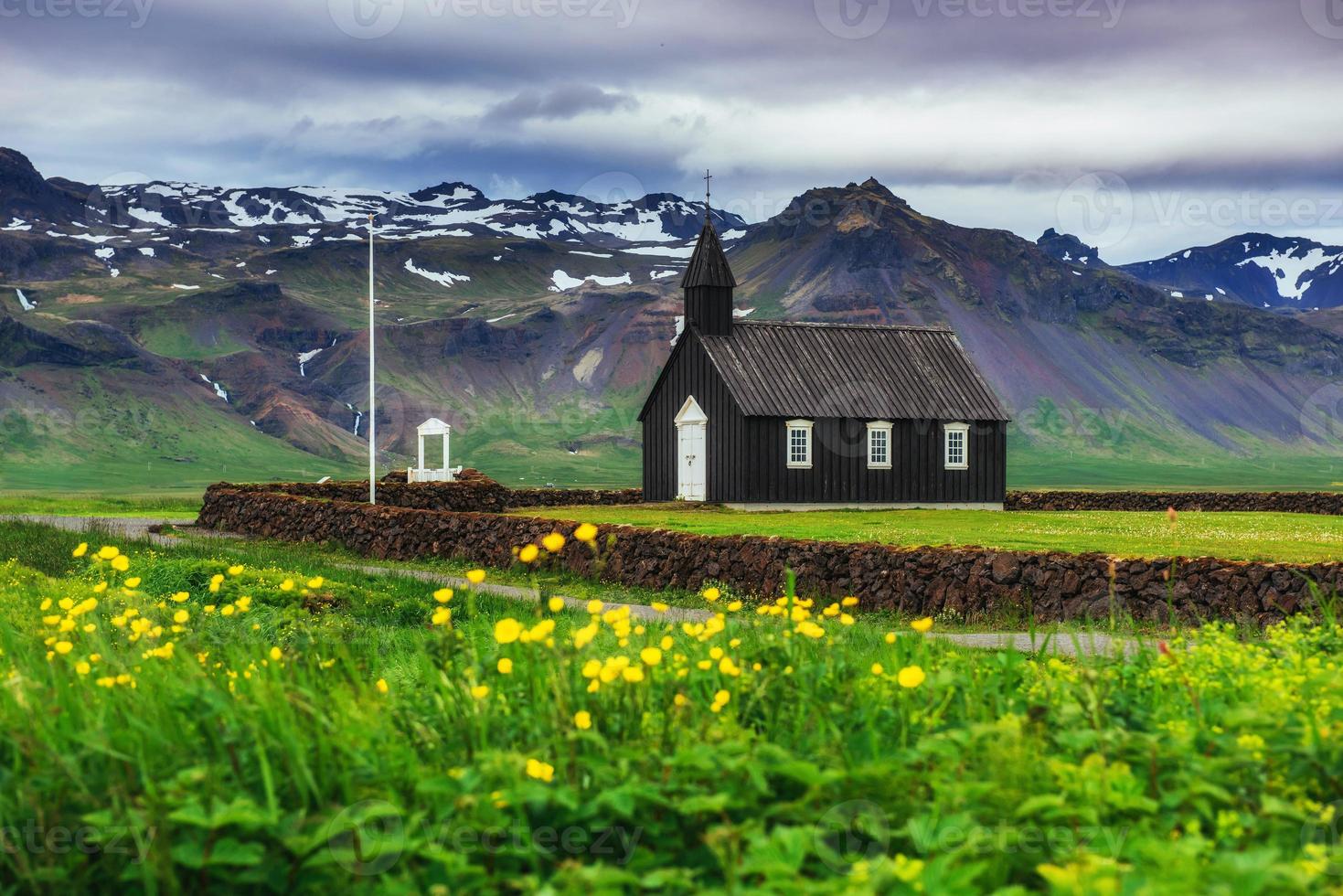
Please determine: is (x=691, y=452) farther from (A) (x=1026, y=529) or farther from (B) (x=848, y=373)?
(A) (x=1026, y=529)

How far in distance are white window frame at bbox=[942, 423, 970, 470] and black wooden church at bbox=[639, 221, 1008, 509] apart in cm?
5

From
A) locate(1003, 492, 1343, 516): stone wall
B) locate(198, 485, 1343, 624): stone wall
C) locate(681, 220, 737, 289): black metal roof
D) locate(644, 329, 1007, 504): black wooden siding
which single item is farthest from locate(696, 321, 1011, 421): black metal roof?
locate(198, 485, 1343, 624): stone wall

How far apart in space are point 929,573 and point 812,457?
95.0ft

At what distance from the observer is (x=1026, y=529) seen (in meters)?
32.7

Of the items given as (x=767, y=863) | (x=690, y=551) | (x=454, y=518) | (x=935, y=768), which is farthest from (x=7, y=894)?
(x=454, y=518)

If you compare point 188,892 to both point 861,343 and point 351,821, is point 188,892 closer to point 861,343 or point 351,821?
point 351,821

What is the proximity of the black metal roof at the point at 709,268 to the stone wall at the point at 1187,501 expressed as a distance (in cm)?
1417

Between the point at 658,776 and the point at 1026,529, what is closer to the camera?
the point at 658,776

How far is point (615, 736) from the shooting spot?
586cm

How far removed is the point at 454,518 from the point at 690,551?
6960mm

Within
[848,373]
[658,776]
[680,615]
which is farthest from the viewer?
[848,373]

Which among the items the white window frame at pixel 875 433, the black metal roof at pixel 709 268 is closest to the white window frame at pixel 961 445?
the white window frame at pixel 875 433

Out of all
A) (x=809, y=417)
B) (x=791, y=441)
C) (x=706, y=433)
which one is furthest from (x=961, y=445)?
(x=706, y=433)

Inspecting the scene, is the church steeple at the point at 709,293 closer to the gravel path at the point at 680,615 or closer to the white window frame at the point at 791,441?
the white window frame at the point at 791,441
